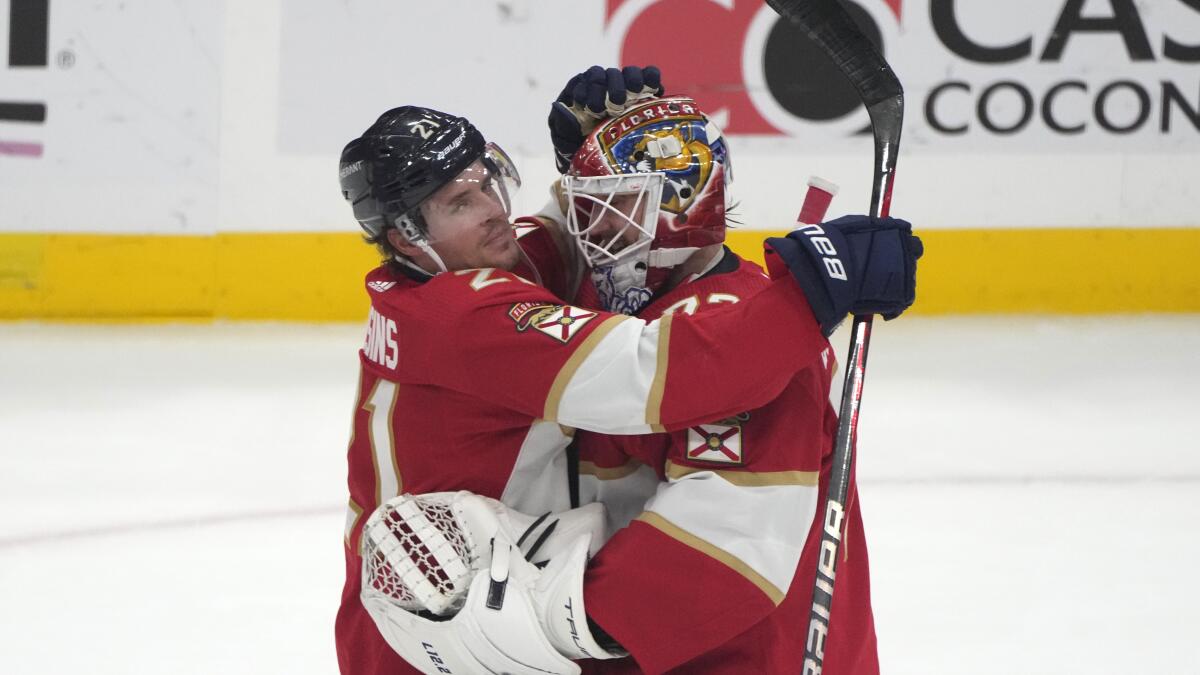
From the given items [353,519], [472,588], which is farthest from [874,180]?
[353,519]

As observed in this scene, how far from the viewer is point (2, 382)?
4.59 meters

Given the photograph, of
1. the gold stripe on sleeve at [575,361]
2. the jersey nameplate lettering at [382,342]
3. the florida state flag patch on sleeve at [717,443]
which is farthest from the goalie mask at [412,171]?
the florida state flag patch on sleeve at [717,443]

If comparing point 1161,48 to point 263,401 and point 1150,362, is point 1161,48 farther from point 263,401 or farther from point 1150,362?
point 263,401

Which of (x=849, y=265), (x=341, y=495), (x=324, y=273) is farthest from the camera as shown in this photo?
(x=324, y=273)

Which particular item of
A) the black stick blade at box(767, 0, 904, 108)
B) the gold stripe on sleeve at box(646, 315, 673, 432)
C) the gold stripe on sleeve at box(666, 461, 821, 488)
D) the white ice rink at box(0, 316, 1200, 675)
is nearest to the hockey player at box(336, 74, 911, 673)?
the gold stripe on sleeve at box(646, 315, 673, 432)

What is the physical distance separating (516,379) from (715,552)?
30cm

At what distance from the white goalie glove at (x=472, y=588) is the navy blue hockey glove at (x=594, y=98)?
0.57m

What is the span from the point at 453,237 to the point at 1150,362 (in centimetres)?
341

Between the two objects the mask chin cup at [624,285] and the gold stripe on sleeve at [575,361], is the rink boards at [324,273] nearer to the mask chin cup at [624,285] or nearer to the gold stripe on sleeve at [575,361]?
the mask chin cup at [624,285]

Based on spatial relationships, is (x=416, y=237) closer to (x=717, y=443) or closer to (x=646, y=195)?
(x=646, y=195)

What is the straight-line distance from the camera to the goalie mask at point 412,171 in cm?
186

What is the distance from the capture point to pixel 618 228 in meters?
1.86

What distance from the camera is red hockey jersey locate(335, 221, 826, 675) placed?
1656 millimetres

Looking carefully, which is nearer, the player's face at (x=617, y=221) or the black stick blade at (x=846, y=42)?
the player's face at (x=617, y=221)
